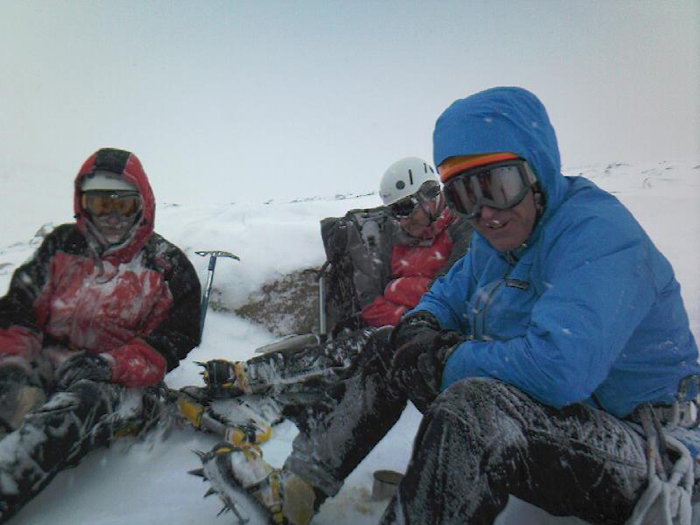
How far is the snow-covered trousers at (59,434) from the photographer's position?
5.18 ft

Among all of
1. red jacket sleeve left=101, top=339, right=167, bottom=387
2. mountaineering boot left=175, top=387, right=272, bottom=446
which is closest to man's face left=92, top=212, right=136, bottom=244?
red jacket sleeve left=101, top=339, right=167, bottom=387

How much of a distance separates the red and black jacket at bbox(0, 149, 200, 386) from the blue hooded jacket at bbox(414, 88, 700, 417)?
1.68 m

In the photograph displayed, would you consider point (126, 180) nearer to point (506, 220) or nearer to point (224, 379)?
point (224, 379)

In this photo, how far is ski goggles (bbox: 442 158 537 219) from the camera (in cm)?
134

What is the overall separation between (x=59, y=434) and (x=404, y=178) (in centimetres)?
279

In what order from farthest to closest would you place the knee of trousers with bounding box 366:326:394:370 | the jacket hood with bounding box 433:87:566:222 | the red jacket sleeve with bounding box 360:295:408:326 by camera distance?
the red jacket sleeve with bounding box 360:295:408:326 < the knee of trousers with bounding box 366:326:394:370 < the jacket hood with bounding box 433:87:566:222

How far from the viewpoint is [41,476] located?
5.40ft

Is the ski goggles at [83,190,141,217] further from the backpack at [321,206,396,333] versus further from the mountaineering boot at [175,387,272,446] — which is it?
the backpack at [321,206,396,333]

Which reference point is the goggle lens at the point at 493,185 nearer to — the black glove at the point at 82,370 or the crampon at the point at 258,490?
the crampon at the point at 258,490

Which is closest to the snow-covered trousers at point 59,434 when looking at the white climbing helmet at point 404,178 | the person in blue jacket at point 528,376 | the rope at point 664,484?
the person in blue jacket at point 528,376

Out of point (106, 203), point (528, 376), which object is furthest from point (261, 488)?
point (106, 203)

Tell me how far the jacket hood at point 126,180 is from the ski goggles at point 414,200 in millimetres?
1694

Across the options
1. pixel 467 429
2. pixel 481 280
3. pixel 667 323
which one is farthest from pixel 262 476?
pixel 667 323

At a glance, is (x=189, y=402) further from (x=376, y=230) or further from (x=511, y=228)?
(x=511, y=228)
